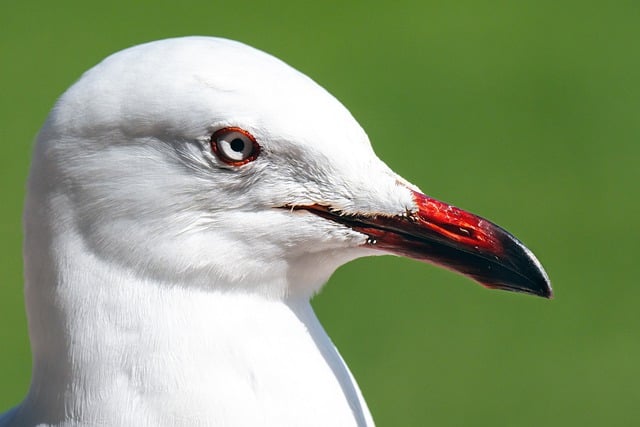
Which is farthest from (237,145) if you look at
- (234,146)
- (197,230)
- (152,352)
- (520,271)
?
(520,271)

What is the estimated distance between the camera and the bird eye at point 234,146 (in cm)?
208

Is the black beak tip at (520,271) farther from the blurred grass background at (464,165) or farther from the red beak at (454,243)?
the blurred grass background at (464,165)

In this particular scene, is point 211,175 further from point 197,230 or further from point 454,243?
point 454,243

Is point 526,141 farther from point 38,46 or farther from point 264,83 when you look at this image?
point 264,83

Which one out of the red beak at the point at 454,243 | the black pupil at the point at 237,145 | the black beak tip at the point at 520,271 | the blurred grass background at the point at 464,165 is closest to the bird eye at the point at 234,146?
the black pupil at the point at 237,145

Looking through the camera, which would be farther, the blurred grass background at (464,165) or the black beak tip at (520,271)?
the blurred grass background at (464,165)

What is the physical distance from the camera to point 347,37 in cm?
684

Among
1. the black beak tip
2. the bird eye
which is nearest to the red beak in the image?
the black beak tip

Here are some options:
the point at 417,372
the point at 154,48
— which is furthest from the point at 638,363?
the point at 154,48

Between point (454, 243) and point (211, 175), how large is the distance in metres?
0.44

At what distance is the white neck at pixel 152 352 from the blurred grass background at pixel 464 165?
2.62m

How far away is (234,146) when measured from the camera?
2098mm

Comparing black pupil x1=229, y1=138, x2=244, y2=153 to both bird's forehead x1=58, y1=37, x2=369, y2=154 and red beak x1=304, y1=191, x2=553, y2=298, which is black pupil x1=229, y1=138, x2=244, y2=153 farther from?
red beak x1=304, y1=191, x2=553, y2=298

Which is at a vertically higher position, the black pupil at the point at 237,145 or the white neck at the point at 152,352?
the black pupil at the point at 237,145
